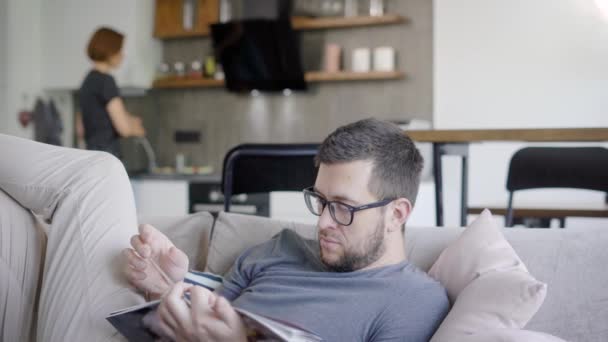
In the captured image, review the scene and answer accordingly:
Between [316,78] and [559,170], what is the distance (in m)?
2.13

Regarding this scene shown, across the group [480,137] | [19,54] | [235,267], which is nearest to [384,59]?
[480,137]

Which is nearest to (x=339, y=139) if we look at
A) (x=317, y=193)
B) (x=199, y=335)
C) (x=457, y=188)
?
(x=317, y=193)

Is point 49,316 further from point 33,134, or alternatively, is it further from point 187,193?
point 33,134

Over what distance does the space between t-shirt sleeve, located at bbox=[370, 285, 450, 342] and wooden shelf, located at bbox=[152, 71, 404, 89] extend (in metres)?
3.09

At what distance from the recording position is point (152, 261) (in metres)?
1.37

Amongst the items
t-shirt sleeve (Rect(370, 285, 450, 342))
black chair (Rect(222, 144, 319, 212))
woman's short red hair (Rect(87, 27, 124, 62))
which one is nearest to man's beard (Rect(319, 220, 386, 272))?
t-shirt sleeve (Rect(370, 285, 450, 342))

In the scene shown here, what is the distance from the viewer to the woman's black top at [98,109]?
3.85 metres

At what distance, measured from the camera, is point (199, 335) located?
3.69 ft

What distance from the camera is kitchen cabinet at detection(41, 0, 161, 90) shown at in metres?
4.72

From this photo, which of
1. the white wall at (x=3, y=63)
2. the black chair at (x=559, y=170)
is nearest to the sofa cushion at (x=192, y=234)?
the black chair at (x=559, y=170)

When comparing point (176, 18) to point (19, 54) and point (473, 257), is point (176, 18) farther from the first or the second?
point (473, 257)

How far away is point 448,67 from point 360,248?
260 centimetres

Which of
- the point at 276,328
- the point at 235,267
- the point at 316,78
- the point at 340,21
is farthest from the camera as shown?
the point at 316,78

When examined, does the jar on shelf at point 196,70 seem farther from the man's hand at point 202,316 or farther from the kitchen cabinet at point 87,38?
the man's hand at point 202,316
